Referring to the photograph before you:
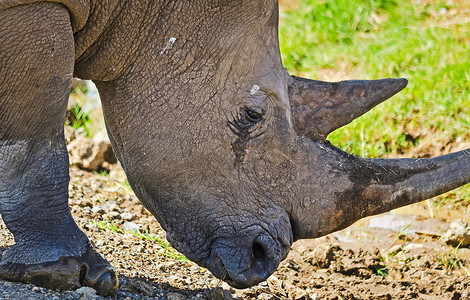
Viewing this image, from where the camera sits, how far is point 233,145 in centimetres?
426

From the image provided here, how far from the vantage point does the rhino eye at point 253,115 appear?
429 cm

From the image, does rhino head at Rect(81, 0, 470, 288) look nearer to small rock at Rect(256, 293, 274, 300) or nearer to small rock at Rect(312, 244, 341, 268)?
small rock at Rect(256, 293, 274, 300)

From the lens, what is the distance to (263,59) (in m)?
4.34

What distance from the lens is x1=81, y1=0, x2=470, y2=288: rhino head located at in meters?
4.23

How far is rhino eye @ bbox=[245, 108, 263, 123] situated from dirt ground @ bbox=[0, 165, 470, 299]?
100 centimetres

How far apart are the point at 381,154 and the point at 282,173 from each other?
3.13 metres

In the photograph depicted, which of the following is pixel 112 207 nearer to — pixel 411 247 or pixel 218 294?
pixel 218 294

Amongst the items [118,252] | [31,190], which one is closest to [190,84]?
[31,190]

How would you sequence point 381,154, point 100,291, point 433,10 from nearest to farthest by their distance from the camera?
point 100,291 < point 381,154 < point 433,10

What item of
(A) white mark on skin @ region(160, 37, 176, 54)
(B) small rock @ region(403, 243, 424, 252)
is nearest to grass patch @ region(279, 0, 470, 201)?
(B) small rock @ region(403, 243, 424, 252)

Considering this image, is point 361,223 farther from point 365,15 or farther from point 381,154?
point 365,15

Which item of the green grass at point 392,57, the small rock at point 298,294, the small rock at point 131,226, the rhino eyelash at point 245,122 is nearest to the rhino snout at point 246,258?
the rhino eyelash at point 245,122

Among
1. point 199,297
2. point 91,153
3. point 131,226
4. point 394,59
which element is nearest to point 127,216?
point 131,226

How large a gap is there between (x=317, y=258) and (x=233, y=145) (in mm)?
1795
